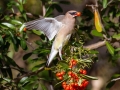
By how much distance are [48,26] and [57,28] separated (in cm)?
9

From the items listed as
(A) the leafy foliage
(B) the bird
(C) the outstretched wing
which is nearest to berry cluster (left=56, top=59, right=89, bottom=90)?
(A) the leafy foliage

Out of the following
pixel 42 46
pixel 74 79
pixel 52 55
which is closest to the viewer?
pixel 74 79

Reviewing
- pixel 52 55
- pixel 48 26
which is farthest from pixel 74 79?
pixel 48 26

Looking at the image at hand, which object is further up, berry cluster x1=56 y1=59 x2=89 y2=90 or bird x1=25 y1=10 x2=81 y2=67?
bird x1=25 y1=10 x2=81 y2=67

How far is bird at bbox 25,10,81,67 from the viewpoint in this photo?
2543 mm

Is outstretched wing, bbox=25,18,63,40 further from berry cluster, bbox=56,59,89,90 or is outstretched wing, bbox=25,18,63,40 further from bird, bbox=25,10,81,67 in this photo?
berry cluster, bbox=56,59,89,90

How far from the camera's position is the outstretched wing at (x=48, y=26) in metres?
2.51

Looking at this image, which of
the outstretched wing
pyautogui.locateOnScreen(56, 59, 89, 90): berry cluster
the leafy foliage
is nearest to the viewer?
pyautogui.locateOnScreen(56, 59, 89, 90): berry cluster

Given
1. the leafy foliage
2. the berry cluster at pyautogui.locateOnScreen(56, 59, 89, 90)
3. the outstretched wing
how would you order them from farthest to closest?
the outstretched wing
the leafy foliage
the berry cluster at pyautogui.locateOnScreen(56, 59, 89, 90)

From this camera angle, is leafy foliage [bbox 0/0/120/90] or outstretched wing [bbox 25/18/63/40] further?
outstretched wing [bbox 25/18/63/40]

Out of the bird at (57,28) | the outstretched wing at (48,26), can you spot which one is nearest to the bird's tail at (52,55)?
the bird at (57,28)

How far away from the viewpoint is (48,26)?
262cm

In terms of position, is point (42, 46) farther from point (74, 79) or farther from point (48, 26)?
point (74, 79)

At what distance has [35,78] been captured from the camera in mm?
2572
